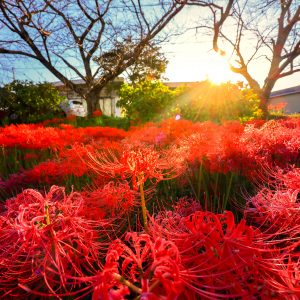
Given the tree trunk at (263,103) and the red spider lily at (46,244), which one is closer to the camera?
the red spider lily at (46,244)

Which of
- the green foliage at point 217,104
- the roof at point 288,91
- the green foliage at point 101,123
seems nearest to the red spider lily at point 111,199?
the green foliage at point 101,123

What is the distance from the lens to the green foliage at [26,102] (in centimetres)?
1363

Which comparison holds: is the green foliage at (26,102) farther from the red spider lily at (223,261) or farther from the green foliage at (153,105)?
the red spider lily at (223,261)

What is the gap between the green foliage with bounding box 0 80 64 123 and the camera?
1363 cm

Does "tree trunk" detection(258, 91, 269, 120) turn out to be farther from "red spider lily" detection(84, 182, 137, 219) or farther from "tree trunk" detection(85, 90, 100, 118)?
"red spider lily" detection(84, 182, 137, 219)

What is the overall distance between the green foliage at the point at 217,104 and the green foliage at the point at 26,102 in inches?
295

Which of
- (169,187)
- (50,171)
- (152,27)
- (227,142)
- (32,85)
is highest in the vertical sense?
(152,27)

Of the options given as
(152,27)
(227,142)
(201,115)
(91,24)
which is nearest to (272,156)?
(227,142)

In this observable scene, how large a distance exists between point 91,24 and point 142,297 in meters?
13.6

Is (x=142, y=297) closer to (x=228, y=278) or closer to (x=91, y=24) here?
(x=228, y=278)

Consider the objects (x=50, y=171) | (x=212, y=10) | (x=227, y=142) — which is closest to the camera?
(x=227, y=142)

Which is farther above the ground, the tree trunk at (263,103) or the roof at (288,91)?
the roof at (288,91)

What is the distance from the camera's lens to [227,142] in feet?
6.57

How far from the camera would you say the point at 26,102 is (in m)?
13.7
